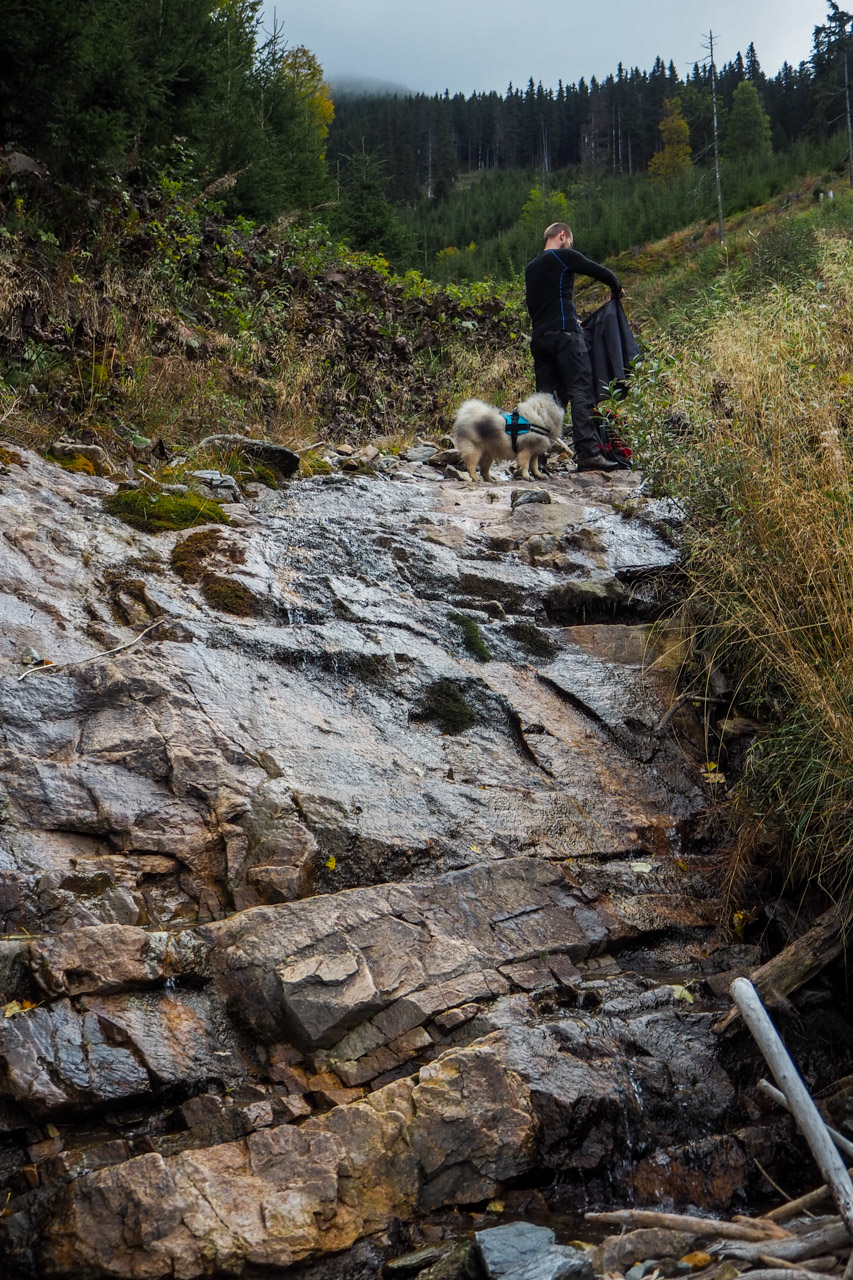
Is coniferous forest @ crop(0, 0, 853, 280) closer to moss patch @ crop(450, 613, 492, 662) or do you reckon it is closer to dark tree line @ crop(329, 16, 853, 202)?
dark tree line @ crop(329, 16, 853, 202)

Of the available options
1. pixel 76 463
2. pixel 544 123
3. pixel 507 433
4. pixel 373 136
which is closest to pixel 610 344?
pixel 507 433

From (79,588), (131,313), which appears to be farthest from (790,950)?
(131,313)

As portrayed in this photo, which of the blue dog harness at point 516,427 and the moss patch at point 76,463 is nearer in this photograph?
the moss patch at point 76,463

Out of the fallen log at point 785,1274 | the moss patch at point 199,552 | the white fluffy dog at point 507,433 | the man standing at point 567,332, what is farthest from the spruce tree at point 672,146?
the fallen log at point 785,1274

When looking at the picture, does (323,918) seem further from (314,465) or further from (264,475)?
(314,465)

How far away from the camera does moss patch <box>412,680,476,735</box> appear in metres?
4.05

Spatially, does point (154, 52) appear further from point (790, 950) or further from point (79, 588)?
point (790, 950)

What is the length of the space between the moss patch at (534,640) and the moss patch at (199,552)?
4.73 feet

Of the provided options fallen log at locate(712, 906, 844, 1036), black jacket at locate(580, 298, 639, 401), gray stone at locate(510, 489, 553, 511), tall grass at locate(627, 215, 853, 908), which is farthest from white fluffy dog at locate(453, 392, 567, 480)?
fallen log at locate(712, 906, 844, 1036)

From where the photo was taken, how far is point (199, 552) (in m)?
4.77

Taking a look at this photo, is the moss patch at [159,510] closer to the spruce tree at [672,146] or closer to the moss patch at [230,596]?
the moss patch at [230,596]

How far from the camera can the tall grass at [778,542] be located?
10.6 ft

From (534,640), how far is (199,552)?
5.76 feet

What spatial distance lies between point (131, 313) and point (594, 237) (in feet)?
86.1
